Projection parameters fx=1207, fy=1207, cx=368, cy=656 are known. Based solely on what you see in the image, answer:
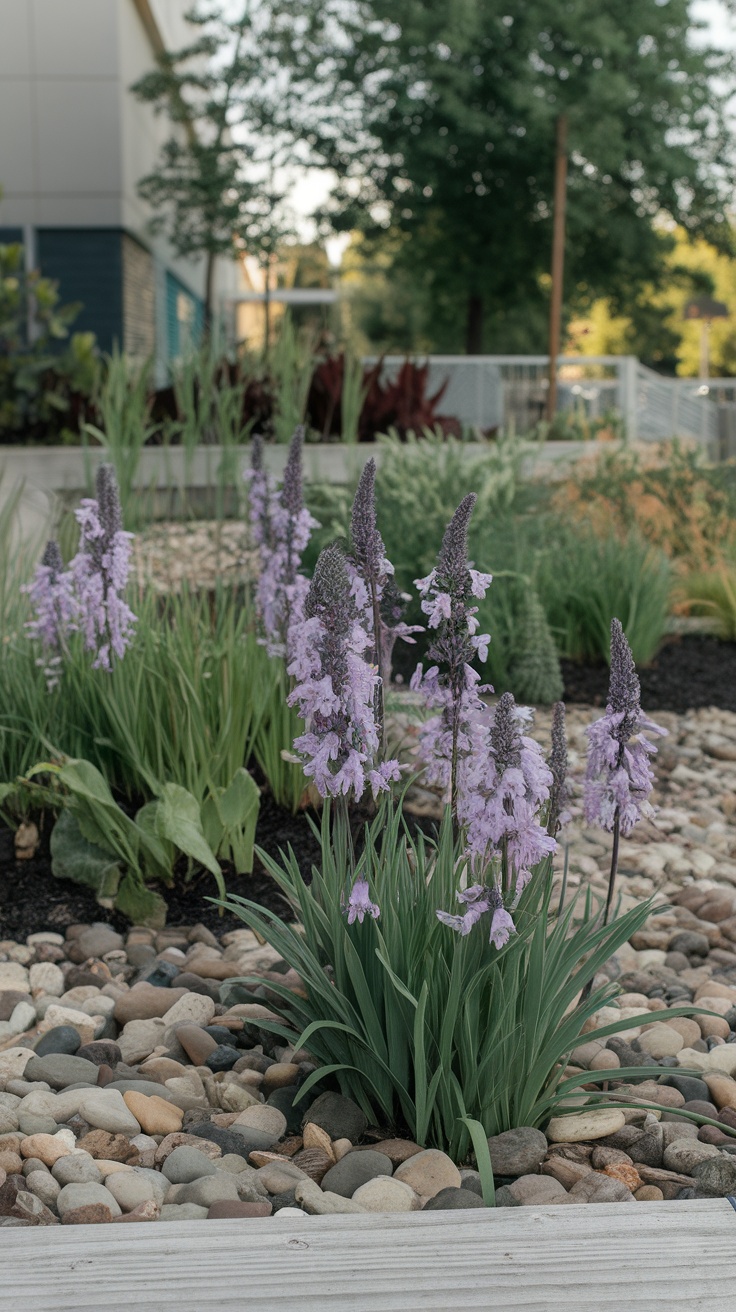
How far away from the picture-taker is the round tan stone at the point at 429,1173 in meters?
1.83

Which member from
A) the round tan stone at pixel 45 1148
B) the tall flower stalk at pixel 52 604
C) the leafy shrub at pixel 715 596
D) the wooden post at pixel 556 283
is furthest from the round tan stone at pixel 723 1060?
the wooden post at pixel 556 283

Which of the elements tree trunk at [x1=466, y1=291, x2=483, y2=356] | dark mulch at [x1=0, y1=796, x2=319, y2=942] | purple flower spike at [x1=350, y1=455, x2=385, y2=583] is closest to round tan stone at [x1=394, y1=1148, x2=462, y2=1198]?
purple flower spike at [x1=350, y1=455, x2=385, y2=583]

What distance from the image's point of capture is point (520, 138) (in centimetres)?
2053

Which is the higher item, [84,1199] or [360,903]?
[360,903]

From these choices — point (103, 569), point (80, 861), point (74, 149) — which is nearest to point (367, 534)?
point (103, 569)

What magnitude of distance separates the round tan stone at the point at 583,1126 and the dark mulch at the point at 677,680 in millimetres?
3023

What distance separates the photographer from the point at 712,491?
7.24m

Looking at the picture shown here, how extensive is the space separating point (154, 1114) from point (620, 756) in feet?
3.32

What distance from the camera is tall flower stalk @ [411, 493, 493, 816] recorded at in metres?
1.83

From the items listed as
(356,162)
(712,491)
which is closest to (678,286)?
(356,162)

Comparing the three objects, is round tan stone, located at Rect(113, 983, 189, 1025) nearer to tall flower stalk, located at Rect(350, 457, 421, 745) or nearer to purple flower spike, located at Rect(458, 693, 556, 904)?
tall flower stalk, located at Rect(350, 457, 421, 745)

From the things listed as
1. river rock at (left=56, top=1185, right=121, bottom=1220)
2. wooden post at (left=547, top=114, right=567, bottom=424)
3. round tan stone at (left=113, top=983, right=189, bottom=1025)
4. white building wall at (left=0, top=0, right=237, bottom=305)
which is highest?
white building wall at (left=0, top=0, right=237, bottom=305)

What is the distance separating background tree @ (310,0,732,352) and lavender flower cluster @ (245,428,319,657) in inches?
667

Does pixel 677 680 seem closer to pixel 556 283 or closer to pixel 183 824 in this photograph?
pixel 183 824
